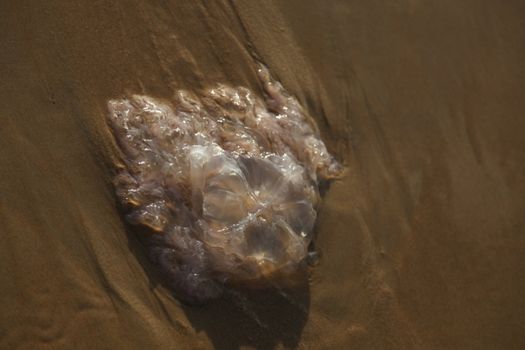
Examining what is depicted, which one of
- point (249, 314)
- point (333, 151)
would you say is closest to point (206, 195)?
point (249, 314)

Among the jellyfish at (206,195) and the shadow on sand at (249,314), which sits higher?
the jellyfish at (206,195)

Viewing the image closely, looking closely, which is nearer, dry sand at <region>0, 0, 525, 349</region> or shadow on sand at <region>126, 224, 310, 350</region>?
dry sand at <region>0, 0, 525, 349</region>

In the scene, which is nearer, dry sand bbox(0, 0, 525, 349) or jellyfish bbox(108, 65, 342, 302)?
dry sand bbox(0, 0, 525, 349)

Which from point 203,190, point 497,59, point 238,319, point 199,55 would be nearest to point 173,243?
point 203,190

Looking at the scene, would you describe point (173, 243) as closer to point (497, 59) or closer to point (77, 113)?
point (77, 113)

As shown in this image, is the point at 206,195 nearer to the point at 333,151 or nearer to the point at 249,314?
the point at 249,314

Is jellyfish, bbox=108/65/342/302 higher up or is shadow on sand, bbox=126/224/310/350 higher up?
jellyfish, bbox=108/65/342/302

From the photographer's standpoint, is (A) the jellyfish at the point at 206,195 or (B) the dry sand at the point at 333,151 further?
(A) the jellyfish at the point at 206,195
